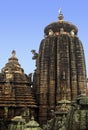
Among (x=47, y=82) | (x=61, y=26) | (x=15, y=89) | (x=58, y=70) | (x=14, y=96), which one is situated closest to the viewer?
(x=58, y=70)

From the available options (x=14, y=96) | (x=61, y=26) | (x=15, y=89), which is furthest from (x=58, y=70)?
(x=61, y=26)

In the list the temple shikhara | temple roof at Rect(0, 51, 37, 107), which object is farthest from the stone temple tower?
temple roof at Rect(0, 51, 37, 107)

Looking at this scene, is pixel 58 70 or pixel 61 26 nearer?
pixel 58 70

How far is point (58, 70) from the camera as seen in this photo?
3828 centimetres

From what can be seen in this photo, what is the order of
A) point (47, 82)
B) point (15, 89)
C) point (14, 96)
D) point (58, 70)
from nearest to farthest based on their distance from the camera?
point (58, 70) < point (47, 82) < point (14, 96) < point (15, 89)

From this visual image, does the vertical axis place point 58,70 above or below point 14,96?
above

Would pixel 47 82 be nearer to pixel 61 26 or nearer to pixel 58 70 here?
pixel 58 70

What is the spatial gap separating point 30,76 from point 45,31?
8169mm

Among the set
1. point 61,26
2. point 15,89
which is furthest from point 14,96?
point 61,26

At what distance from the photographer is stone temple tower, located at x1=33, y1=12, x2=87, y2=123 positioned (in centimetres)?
3744

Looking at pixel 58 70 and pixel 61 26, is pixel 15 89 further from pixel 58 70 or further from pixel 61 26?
pixel 61 26

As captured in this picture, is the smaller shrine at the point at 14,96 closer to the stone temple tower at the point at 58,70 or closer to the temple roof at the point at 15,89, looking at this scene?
the temple roof at the point at 15,89

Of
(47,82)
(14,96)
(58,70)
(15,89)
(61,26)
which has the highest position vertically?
(61,26)

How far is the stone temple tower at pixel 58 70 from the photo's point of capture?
123 ft
